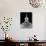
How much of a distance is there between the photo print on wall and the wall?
0.30 ft

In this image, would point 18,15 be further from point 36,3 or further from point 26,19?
point 36,3

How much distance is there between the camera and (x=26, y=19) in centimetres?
379

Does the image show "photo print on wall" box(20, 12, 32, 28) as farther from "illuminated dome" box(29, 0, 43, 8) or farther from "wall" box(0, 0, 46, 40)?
"illuminated dome" box(29, 0, 43, 8)

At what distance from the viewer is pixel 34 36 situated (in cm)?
368

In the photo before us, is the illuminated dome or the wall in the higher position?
the illuminated dome

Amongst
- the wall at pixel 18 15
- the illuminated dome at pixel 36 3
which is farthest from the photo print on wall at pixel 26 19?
the illuminated dome at pixel 36 3

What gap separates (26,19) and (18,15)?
10.8 inches

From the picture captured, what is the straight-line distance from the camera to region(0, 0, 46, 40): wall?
3.74m

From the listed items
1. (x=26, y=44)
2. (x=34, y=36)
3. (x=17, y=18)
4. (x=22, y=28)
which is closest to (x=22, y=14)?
(x=17, y=18)

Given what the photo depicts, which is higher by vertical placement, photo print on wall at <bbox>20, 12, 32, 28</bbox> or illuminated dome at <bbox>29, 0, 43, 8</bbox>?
illuminated dome at <bbox>29, 0, 43, 8</bbox>

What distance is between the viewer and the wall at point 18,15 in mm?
3738

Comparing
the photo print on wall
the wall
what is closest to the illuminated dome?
the wall

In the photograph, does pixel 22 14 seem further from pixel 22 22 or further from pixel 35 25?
pixel 35 25

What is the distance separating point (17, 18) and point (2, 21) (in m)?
0.46
